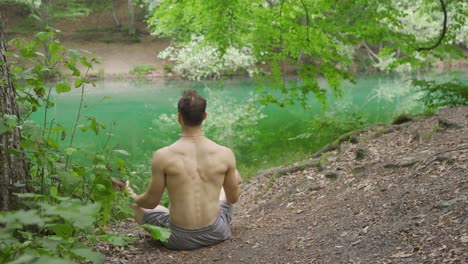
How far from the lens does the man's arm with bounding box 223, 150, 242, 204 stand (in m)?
4.04

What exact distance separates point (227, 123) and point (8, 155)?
13387mm

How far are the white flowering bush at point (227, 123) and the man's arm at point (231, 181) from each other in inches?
286

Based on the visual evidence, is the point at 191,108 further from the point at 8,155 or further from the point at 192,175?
the point at 8,155

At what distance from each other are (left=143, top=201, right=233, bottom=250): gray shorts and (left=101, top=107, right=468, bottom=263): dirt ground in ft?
0.21

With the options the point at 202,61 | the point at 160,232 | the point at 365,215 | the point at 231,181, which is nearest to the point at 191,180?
the point at 231,181

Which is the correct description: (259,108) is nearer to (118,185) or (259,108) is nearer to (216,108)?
(216,108)

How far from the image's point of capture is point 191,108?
383 cm

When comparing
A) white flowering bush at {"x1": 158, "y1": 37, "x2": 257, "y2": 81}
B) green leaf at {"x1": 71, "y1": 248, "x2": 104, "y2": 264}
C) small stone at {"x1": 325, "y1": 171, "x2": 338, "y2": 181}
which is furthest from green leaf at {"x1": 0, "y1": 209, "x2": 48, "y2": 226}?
white flowering bush at {"x1": 158, "y1": 37, "x2": 257, "y2": 81}

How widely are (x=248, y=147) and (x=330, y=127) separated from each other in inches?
96.1

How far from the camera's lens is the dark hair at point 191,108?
3824mm

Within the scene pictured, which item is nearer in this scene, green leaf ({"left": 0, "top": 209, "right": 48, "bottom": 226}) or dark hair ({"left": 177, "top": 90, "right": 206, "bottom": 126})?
green leaf ({"left": 0, "top": 209, "right": 48, "bottom": 226})

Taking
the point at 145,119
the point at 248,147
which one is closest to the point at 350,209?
the point at 248,147

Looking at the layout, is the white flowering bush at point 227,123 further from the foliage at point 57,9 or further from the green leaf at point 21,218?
the foliage at point 57,9

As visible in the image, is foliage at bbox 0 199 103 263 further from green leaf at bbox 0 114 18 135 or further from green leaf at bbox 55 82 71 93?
green leaf at bbox 55 82 71 93
